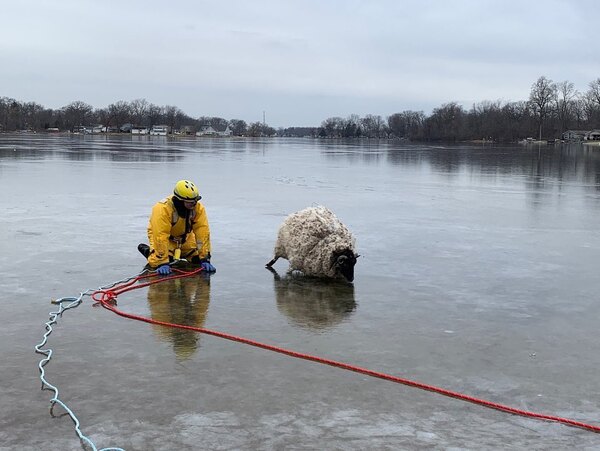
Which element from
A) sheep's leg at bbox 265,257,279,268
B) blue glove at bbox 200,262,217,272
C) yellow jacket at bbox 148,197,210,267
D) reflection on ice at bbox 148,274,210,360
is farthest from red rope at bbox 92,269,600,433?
sheep's leg at bbox 265,257,279,268

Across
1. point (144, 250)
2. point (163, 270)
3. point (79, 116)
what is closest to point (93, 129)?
point (79, 116)

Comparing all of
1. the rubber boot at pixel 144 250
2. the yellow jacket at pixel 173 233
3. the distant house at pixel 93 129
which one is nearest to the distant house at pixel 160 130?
the distant house at pixel 93 129

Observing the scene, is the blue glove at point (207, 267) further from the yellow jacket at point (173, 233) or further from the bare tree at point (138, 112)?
the bare tree at point (138, 112)

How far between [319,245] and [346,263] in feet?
1.68

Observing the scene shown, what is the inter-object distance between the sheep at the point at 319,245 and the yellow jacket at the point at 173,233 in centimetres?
125

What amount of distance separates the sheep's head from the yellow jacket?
80.9 inches

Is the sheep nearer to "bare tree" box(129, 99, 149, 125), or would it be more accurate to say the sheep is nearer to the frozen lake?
the frozen lake

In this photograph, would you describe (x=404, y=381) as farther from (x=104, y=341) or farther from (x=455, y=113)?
(x=455, y=113)

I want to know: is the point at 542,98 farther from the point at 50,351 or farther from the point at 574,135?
the point at 50,351

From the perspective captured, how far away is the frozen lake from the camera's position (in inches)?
176

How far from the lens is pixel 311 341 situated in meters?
6.39

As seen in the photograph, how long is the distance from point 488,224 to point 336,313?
26.2ft

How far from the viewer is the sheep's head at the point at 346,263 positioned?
8.80m

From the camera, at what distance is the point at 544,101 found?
13512 cm
